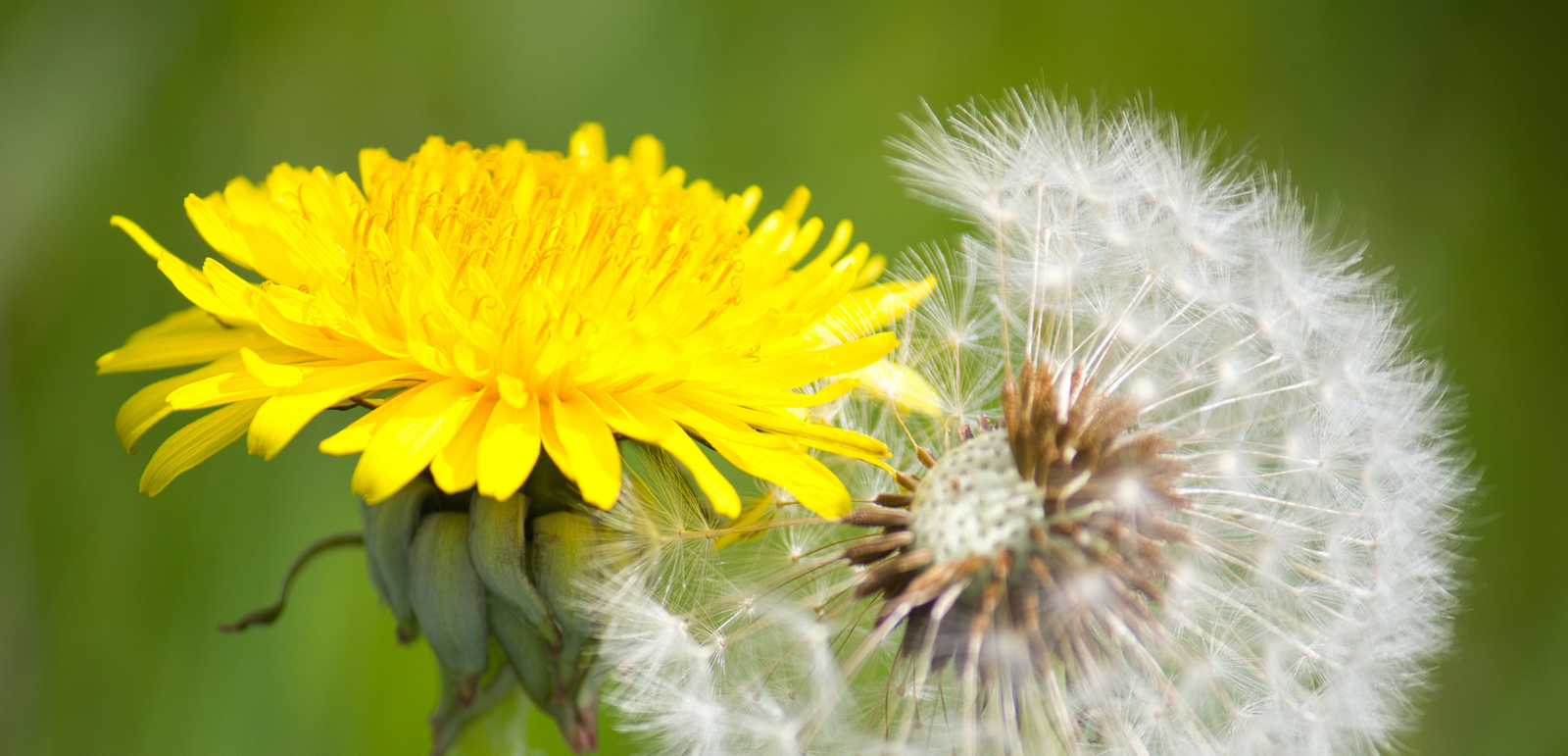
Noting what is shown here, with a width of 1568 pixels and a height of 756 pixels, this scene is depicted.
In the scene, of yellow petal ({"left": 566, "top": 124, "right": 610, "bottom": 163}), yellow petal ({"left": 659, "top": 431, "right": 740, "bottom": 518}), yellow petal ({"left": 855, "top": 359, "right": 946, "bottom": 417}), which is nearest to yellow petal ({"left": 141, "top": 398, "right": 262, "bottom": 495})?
yellow petal ({"left": 659, "top": 431, "right": 740, "bottom": 518})

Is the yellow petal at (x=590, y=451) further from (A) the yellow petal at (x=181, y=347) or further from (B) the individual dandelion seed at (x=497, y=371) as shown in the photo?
(A) the yellow petal at (x=181, y=347)

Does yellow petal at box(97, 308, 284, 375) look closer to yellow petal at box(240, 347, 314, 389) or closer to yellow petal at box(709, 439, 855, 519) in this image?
yellow petal at box(240, 347, 314, 389)

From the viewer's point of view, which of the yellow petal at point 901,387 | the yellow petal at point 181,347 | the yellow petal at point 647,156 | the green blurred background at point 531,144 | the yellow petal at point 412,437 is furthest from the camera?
the green blurred background at point 531,144

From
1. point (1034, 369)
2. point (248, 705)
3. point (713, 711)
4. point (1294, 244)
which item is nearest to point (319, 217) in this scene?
point (713, 711)

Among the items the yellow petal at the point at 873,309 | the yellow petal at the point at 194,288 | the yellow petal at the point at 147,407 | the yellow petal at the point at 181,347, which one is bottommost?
the yellow petal at the point at 147,407

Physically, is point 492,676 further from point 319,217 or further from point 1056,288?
point 1056,288

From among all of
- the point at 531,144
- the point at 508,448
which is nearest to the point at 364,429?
the point at 508,448

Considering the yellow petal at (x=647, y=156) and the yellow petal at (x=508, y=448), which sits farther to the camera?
the yellow petal at (x=647, y=156)

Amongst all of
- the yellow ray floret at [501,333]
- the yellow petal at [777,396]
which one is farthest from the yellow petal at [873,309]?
the yellow petal at [777,396]
